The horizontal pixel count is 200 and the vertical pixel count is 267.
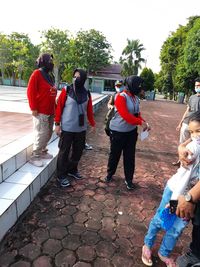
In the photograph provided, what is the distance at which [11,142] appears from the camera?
4039mm

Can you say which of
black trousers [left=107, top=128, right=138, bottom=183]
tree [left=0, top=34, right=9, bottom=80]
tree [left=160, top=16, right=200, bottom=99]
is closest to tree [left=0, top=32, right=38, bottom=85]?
tree [left=0, top=34, right=9, bottom=80]

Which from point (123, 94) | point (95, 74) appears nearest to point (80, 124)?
point (123, 94)

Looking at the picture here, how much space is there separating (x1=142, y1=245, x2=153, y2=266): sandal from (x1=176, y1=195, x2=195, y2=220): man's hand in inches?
33.7

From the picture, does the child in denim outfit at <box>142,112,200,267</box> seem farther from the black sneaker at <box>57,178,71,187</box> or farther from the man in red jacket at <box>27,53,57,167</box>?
the man in red jacket at <box>27,53,57,167</box>

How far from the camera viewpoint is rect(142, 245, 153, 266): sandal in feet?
7.41

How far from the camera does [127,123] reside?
3480mm

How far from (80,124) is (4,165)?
122 cm

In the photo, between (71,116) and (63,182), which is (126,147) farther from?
(63,182)

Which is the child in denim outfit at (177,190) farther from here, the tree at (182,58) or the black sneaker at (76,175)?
the tree at (182,58)

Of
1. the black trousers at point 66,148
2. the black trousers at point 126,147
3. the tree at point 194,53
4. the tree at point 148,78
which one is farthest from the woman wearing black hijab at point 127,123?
the tree at point 148,78

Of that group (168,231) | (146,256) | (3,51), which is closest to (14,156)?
(146,256)

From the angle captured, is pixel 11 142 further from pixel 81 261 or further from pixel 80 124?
pixel 81 261

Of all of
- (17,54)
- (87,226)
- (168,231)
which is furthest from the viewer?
(17,54)

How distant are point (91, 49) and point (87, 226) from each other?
1417 inches
